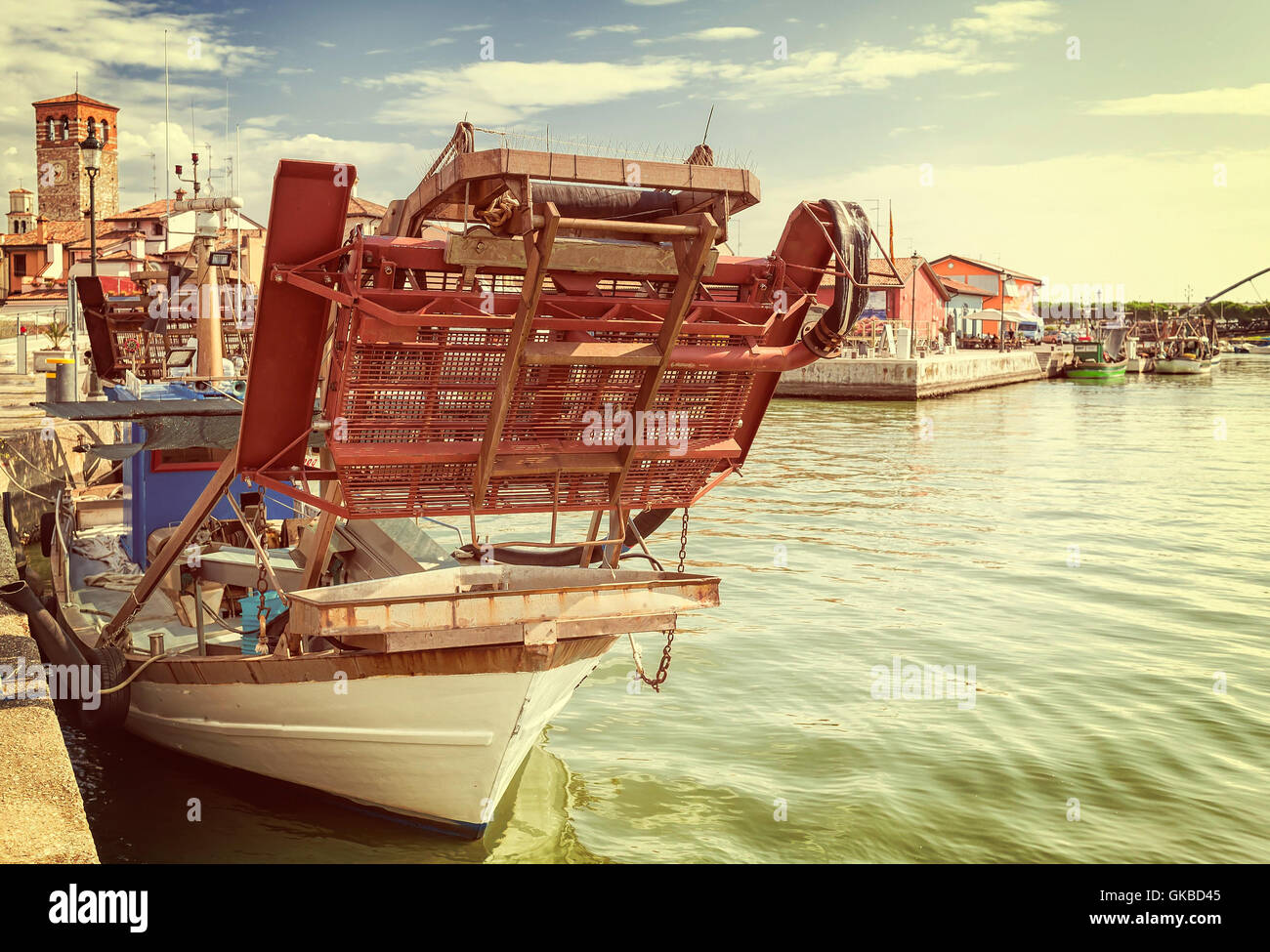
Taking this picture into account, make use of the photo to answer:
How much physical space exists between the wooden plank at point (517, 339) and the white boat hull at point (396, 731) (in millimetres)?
1477

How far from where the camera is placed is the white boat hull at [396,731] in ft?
25.7

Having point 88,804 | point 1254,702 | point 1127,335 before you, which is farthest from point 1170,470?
point 1127,335

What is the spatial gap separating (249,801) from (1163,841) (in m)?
7.70

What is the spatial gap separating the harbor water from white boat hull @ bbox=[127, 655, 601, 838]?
0.35m

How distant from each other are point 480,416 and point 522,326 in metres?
0.97

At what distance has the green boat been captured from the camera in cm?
8071

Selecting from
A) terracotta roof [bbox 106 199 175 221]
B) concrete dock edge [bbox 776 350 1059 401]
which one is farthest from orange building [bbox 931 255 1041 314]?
terracotta roof [bbox 106 199 175 221]

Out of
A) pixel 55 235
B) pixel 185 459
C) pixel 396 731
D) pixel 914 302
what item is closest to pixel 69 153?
pixel 55 235

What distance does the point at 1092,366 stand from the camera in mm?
82312

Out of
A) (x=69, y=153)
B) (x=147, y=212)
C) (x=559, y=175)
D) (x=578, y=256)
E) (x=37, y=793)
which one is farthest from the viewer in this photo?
(x=69, y=153)

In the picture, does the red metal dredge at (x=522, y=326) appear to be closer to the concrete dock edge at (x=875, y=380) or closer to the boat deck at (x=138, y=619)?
the boat deck at (x=138, y=619)

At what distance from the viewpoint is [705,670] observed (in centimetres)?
1347

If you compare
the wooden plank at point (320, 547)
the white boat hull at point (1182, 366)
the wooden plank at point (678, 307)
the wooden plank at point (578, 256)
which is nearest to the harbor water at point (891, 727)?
the wooden plank at point (320, 547)

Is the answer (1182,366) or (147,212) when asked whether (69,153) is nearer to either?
(147,212)
